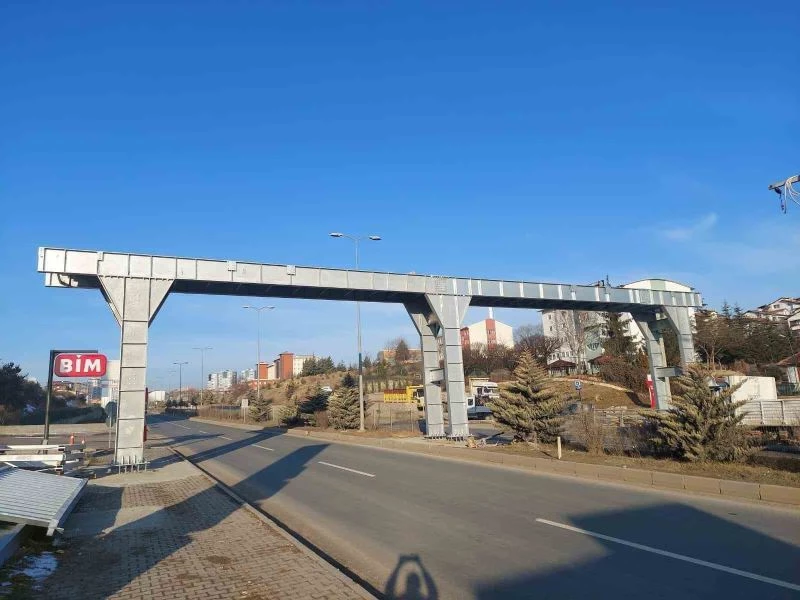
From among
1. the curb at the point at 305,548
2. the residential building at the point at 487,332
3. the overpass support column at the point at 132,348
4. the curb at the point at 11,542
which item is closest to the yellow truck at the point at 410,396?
the overpass support column at the point at 132,348

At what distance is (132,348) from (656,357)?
1155 inches

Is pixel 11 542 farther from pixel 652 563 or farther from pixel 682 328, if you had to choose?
pixel 682 328

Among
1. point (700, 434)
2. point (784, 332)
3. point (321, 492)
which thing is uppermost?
point (784, 332)

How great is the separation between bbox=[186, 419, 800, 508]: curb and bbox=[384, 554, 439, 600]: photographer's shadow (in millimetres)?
7232

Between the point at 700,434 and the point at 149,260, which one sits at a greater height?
the point at 149,260

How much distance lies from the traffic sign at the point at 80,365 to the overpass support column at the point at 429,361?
547 inches

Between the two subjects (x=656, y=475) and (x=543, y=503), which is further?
(x=656, y=475)

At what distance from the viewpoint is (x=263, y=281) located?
21578 mm

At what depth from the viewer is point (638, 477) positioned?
12.5 meters

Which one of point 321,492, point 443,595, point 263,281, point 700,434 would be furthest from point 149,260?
point 700,434

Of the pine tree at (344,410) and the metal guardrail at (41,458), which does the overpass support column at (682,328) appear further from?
the metal guardrail at (41,458)

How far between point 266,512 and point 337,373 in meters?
80.6

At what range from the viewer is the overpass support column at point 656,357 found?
31.8 meters

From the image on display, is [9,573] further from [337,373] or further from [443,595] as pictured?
[337,373]
